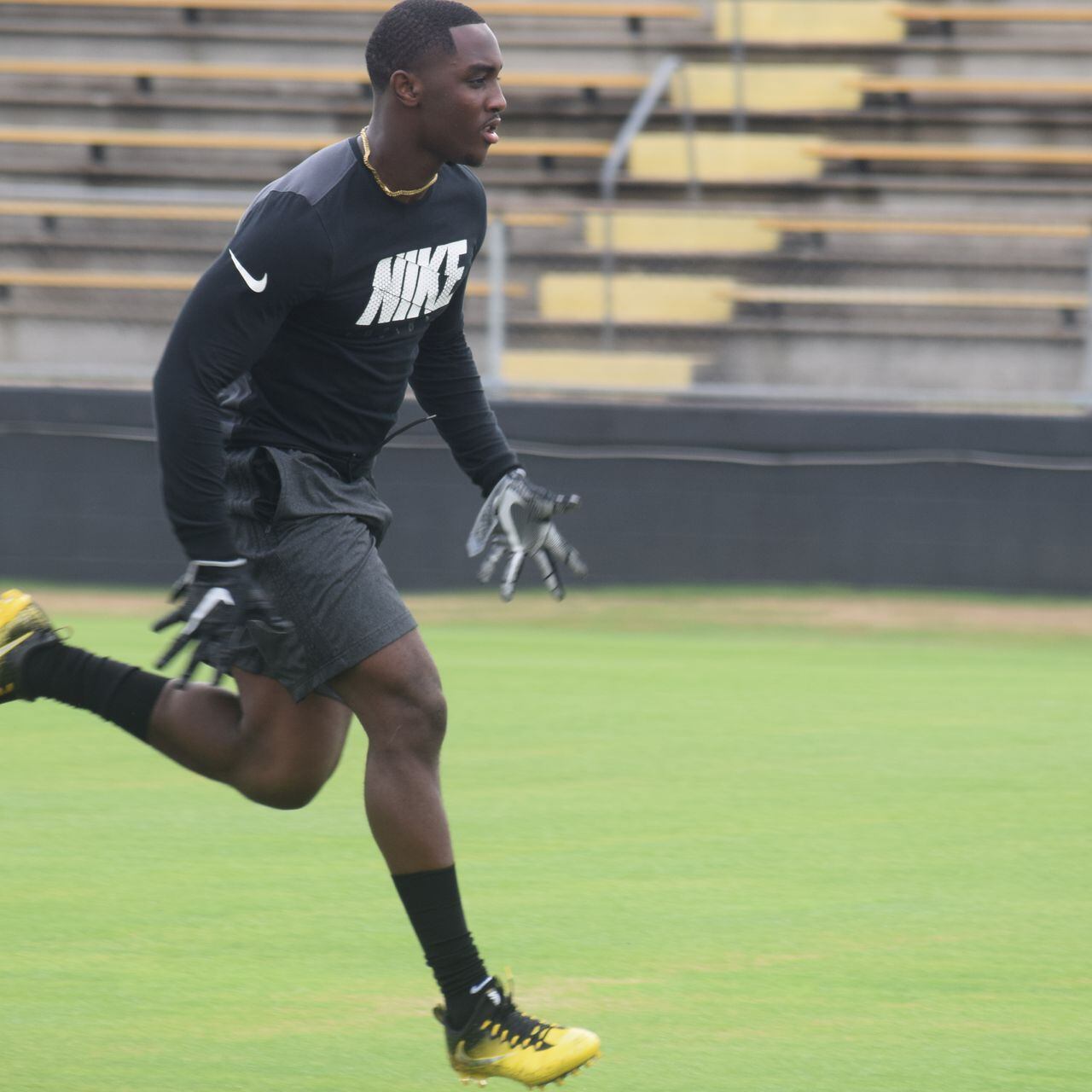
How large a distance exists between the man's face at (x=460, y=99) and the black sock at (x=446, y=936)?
4.62ft

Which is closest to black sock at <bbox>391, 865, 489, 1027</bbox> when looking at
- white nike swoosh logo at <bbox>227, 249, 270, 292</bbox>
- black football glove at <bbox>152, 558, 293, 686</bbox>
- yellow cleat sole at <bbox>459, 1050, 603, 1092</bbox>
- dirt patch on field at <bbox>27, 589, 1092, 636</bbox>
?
yellow cleat sole at <bbox>459, 1050, 603, 1092</bbox>

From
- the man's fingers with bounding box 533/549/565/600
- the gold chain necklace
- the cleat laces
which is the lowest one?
the cleat laces

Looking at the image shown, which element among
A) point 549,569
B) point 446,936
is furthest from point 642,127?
point 446,936

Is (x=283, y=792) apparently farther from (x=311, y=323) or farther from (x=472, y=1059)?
(x=311, y=323)

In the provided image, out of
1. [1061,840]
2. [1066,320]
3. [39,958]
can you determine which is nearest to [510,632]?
[1066,320]

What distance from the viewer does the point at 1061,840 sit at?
5941 mm

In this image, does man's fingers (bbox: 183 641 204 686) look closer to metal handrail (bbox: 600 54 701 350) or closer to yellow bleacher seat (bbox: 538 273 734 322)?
yellow bleacher seat (bbox: 538 273 734 322)

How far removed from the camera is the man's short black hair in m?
3.94

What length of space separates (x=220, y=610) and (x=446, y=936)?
750mm

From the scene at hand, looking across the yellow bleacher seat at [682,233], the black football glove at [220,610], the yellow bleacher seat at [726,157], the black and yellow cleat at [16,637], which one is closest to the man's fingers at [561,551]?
the black football glove at [220,610]

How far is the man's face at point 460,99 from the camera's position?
392 centimetres

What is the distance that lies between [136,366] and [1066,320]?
5779 millimetres

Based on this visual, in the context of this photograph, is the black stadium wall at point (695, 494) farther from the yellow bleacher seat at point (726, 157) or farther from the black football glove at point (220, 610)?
the black football glove at point (220, 610)

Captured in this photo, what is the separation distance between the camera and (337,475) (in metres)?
4.13
